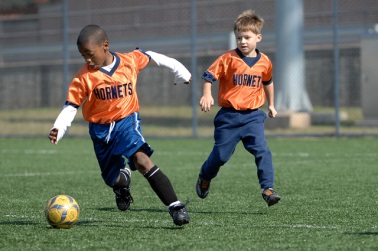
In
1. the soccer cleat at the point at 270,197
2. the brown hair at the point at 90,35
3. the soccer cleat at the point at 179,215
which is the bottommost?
the soccer cleat at the point at 270,197

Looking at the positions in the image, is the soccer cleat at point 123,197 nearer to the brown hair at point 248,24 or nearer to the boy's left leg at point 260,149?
the boy's left leg at point 260,149

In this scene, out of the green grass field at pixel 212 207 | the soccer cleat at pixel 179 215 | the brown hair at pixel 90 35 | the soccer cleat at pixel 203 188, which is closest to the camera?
the green grass field at pixel 212 207

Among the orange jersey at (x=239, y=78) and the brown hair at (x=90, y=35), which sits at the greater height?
the brown hair at (x=90, y=35)

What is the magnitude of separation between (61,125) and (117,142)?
0.47m

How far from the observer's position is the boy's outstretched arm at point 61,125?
620 centimetres

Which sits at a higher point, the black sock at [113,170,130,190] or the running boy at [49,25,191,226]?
the running boy at [49,25,191,226]

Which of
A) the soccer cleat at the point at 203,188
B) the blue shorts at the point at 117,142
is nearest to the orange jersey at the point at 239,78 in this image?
the soccer cleat at the point at 203,188

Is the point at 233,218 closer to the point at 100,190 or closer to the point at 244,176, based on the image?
the point at 100,190

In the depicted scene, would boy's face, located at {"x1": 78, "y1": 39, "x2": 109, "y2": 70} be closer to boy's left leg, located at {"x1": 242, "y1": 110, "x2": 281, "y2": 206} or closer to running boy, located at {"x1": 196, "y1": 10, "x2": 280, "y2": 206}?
running boy, located at {"x1": 196, "y1": 10, "x2": 280, "y2": 206}

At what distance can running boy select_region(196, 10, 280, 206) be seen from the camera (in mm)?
7453

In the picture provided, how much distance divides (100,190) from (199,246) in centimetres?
375

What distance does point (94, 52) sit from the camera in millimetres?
6355

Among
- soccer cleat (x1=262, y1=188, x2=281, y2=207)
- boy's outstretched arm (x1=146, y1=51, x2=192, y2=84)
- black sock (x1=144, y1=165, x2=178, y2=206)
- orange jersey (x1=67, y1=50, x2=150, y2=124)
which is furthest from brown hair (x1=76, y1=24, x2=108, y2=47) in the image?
soccer cleat (x1=262, y1=188, x2=281, y2=207)

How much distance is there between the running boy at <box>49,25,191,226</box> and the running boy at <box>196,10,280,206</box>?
0.92 metres
